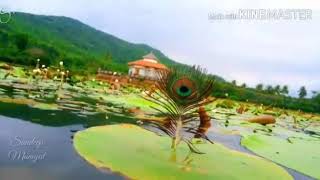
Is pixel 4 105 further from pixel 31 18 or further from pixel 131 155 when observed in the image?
pixel 31 18

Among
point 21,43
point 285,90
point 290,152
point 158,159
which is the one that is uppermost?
point 21,43

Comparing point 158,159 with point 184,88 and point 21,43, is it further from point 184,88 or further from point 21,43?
point 21,43

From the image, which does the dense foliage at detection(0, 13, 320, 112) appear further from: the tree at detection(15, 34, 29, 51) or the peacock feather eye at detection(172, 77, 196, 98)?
the peacock feather eye at detection(172, 77, 196, 98)

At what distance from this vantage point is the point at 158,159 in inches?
239

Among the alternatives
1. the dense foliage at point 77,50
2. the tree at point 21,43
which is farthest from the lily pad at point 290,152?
the tree at point 21,43

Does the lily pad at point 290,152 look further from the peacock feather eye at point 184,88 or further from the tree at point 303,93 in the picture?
the tree at point 303,93

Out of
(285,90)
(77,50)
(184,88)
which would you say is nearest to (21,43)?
(184,88)

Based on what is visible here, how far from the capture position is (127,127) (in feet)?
27.5

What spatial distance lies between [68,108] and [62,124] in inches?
90.8

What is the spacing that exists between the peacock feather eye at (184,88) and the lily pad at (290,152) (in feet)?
7.35

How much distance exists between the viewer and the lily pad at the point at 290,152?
7.61 m

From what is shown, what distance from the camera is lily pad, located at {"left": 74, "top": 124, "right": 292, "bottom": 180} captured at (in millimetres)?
5477

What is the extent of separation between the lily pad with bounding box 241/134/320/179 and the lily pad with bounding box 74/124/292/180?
834 millimetres

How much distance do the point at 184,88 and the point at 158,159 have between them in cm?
128
